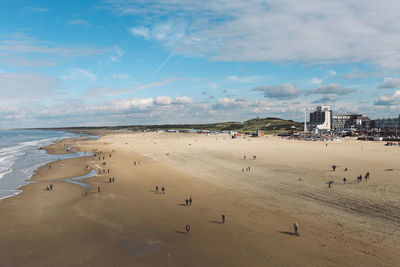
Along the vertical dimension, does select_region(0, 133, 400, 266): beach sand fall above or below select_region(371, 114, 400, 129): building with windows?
below

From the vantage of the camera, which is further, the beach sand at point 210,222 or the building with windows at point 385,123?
the building with windows at point 385,123

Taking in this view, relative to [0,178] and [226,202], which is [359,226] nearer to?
[226,202]

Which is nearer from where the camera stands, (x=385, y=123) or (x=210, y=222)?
(x=210, y=222)

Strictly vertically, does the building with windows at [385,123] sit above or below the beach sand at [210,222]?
above

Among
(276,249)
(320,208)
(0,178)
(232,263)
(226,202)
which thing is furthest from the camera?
(0,178)

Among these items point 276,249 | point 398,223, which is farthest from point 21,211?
point 398,223

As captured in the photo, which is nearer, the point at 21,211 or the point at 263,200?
the point at 21,211

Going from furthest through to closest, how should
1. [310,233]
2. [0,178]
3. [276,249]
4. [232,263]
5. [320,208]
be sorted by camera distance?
1. [0,178]
2. [320,208]
3. [310,233]
4. [276,249]
5. [232,263]

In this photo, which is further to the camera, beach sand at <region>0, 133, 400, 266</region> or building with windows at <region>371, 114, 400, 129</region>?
building with windows at <region>371, 114, 400, 129</region>
